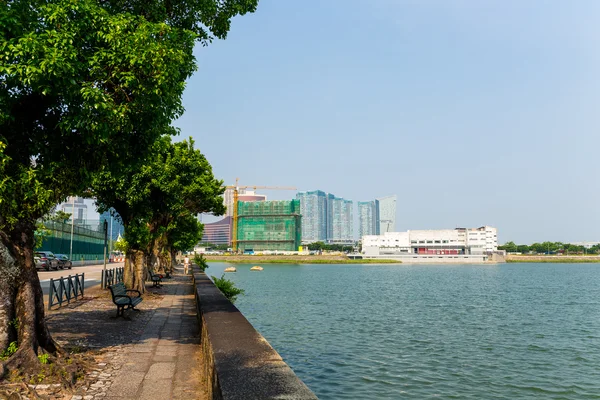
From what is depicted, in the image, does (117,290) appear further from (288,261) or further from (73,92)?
(288,261)

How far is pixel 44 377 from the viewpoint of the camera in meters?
7.64

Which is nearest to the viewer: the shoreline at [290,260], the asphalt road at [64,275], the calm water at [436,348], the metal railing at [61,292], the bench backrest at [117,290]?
the calm water at [436,348]

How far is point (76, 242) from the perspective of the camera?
72.7 m

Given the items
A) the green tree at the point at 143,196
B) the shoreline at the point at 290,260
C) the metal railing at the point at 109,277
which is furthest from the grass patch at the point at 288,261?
the green tree at the point at 143,196

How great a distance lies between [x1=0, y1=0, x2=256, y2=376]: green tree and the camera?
7.12m

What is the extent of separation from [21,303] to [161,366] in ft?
9.06

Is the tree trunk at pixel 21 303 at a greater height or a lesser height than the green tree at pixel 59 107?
lesser

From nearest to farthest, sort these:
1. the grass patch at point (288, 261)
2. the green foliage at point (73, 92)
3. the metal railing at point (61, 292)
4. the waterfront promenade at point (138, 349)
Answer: the green foliage at point (73, 92) < the waterfront promenade at point (138, 349) < the metal railing at point (61, 292) < the grass patch at point (288, 261)

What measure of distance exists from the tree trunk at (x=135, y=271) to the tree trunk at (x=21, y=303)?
14520 mm

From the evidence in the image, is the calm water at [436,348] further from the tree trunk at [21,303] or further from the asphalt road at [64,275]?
the asphalt road at [64,275]

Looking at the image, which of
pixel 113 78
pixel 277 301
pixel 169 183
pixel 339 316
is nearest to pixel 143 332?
pixel 113 78

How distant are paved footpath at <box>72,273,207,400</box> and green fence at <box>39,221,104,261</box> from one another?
47136 mm

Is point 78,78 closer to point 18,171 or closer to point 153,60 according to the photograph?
point 153,60

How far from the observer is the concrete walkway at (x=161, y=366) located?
7.41 metres
